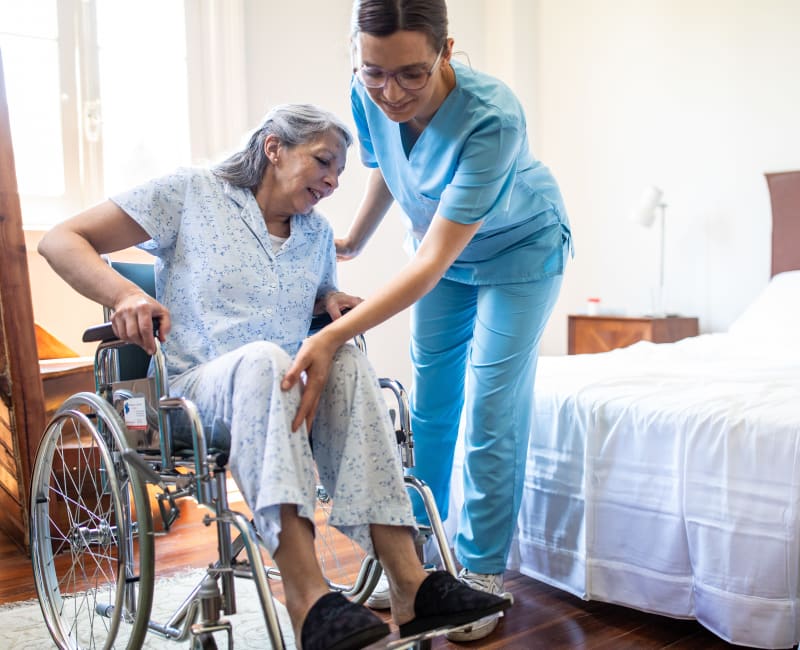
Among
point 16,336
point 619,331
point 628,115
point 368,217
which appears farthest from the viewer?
point 628,115

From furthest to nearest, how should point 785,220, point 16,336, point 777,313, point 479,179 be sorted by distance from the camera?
point 785,220, point 777,313, point 16,336, point 479,179

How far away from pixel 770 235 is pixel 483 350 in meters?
2.28

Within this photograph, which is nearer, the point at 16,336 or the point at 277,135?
the point at 277,135

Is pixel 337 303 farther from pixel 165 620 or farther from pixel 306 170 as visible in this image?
pixel 165 620

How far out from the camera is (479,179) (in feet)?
4.42

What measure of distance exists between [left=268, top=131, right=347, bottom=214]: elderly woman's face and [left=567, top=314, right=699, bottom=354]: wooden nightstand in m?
2.26

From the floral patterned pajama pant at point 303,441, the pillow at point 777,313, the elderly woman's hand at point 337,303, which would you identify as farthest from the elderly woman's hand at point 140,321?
the pillow at point 777,313

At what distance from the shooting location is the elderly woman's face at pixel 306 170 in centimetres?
147

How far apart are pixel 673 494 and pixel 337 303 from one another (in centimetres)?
80

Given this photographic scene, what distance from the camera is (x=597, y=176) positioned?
416 cm

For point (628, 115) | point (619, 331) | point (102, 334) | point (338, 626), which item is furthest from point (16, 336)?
point (628, 115)

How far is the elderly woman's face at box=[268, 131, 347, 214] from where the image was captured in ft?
4.83

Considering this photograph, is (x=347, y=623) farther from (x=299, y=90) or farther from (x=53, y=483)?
(x=299, y=90)

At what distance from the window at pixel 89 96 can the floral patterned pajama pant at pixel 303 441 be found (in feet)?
8.07
